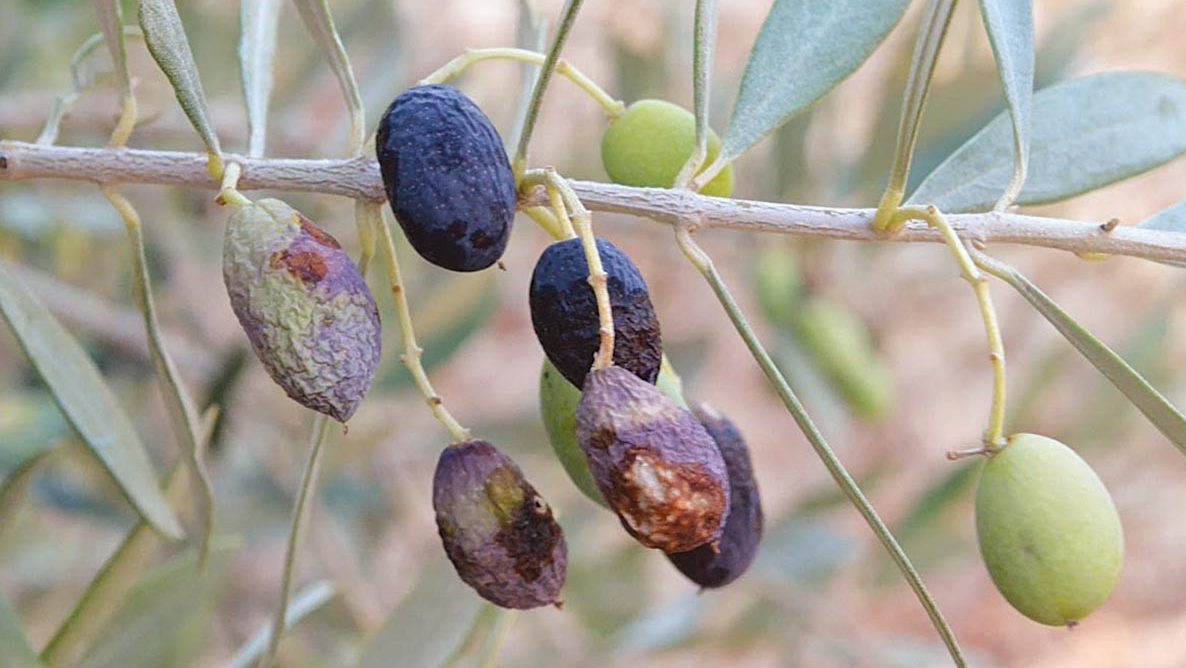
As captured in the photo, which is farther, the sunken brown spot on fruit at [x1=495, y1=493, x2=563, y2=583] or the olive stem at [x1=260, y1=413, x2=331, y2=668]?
the olive stem at [x1=260, y1=413, x2=331, y2=668]

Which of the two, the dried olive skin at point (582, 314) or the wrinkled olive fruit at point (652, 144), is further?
the wrinkled olive fruit at point (652, 144)

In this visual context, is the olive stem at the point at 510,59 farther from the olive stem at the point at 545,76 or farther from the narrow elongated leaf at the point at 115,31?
the narrow elongated leaf at the point at 115,31

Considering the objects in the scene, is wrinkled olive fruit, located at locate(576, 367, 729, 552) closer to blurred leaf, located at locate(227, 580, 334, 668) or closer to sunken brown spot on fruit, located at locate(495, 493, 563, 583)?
sunken brown spot on fruit, located at locate(495, 493, 563, 583)

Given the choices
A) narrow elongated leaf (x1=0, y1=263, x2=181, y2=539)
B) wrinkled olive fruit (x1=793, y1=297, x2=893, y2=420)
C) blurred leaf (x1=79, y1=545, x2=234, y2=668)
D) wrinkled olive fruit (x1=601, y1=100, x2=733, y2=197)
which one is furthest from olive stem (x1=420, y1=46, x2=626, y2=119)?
wrinkled olive fruit (x1=793, y1=297, x2=893, y2=420)

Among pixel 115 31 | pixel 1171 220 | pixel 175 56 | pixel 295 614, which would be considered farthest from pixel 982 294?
pixel 295 614

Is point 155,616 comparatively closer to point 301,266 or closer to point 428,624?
point 428,624

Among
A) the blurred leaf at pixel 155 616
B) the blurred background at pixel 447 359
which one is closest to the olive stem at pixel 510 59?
the blurred leaf at pixel 155 616

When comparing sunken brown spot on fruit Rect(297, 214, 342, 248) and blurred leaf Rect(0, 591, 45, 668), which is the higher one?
sunken brown spot on fruit Rect(297, 214, 342, 248)
